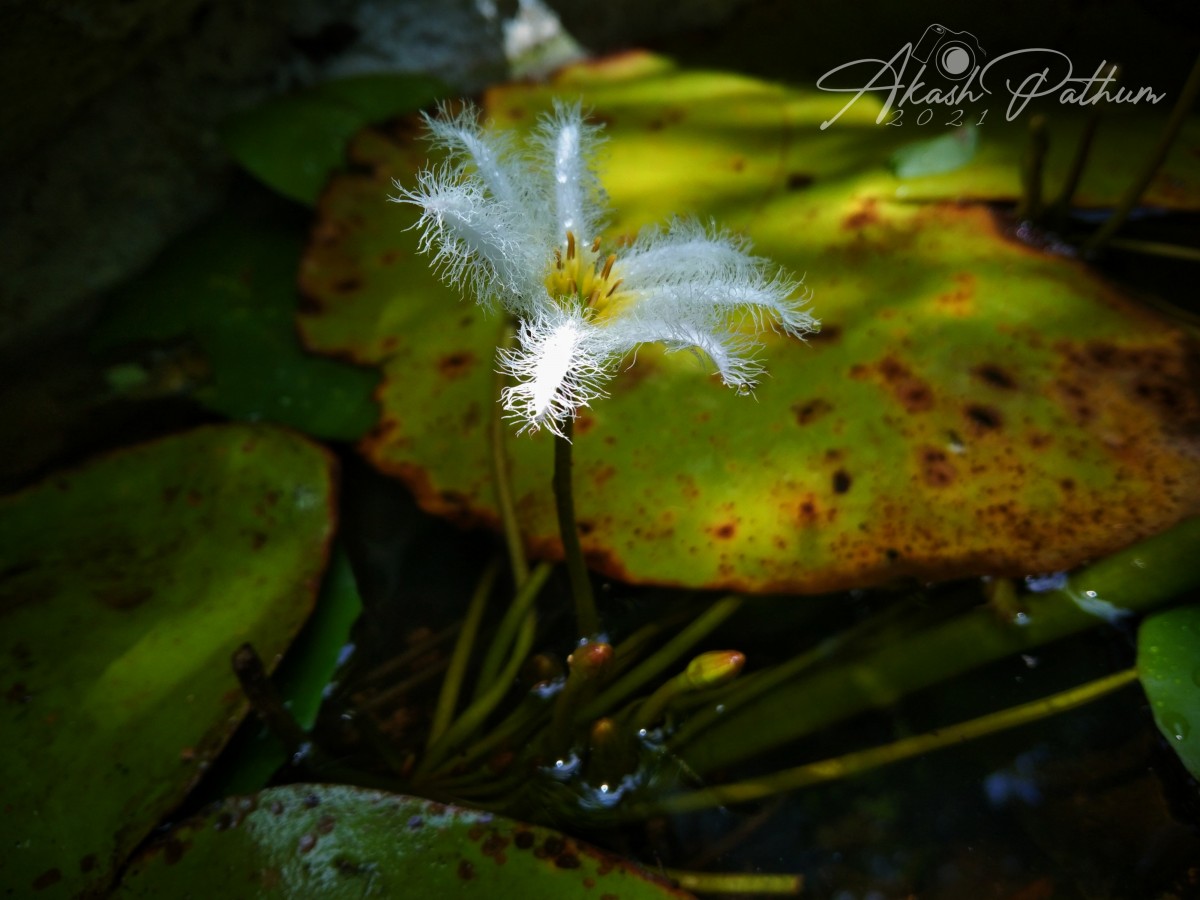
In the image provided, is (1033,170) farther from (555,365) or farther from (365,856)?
(365,856)

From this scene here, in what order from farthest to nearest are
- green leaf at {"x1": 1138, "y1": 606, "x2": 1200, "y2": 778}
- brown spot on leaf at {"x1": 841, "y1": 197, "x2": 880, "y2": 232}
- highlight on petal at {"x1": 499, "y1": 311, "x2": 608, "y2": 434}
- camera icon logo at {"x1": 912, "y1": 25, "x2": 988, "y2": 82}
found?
camera icon logo at {"x1": 912, "y1": 25, "x2": 988, "y2": 82} < brown spot on leaf at {"x1": 841, "y1": 197, "x2": 880, "y2": 232} < green leaf at {"x1": 1138, "y1": 606, "x2": 1200, "y2": 778} < highlight on petal at {"x1": 499, "y1": 311, "x2": 608, "y2": 434}

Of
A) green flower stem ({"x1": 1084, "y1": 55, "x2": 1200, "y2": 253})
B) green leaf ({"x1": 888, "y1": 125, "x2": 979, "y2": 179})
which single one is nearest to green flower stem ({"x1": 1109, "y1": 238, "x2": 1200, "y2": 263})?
green flower stem ({"x1": 1084, "y1": 55, "x2": 1200, "y2": 253})

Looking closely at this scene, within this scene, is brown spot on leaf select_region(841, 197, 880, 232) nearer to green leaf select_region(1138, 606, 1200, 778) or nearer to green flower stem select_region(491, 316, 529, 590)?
green flower stem select_region(491, 316, 529, 590)

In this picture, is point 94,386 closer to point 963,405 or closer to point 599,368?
point 599,368

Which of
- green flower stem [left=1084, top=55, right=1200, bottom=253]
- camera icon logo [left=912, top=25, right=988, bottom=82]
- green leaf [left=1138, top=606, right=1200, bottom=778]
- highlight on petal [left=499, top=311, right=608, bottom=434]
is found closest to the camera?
highlight on petal [left=499, top=311, right=608, bottom=434]

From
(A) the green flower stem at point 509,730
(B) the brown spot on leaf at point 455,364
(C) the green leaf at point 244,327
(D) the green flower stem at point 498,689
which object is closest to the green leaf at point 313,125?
(C) the green leaf at point 244,327

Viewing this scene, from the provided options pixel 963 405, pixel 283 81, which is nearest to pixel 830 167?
pixel 963 405
